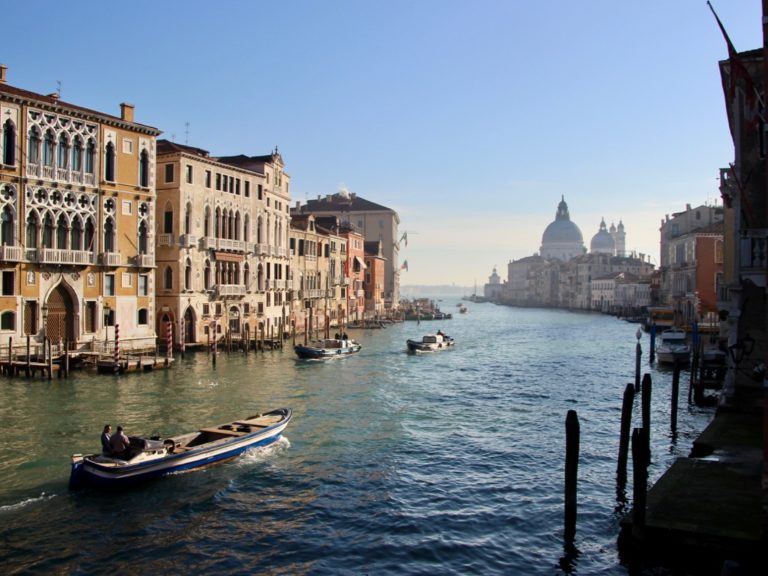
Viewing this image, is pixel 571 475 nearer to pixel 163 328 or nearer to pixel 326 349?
pixel 326 349

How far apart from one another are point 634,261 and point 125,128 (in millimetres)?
120817

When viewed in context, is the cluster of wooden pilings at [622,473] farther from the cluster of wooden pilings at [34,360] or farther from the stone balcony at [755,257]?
the cluster of wooden pilings at [34,360]

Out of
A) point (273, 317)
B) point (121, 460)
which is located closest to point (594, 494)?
point (121, 460)

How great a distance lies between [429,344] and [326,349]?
909 centimetres

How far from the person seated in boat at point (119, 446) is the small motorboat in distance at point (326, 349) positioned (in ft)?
74.5

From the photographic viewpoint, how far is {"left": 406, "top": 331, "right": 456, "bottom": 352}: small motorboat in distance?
145 ft

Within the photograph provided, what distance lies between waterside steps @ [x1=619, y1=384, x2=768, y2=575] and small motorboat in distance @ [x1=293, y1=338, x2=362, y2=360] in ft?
84.2

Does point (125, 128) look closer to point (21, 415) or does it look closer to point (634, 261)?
point (21, 415)

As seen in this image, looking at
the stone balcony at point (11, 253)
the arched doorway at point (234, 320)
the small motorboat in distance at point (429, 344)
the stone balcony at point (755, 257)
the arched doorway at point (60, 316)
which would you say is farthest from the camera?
the small motorboat in distance at point (429, 344)

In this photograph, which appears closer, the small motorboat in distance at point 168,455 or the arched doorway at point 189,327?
the small motorboat in distance at point 168,455

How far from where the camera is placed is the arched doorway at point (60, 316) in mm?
30458

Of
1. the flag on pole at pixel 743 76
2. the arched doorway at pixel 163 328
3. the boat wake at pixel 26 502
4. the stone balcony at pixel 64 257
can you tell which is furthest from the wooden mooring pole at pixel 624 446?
the arched doorway at pixel 163 328

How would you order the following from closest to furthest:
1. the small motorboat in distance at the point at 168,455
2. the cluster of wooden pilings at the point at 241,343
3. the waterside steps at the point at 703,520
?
the waterside steps at the point at 703,520 → the small motorboat in distance at the point at 168,455 → the cluster of wooden pilings at the point at 241,343

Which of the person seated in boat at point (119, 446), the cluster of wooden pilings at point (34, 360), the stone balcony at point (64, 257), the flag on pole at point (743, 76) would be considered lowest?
the person seated in boat at point (119, 446)
